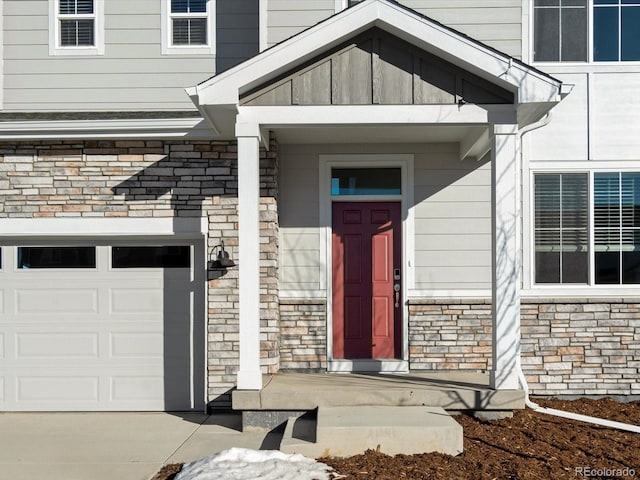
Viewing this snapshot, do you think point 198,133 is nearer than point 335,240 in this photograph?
Yes

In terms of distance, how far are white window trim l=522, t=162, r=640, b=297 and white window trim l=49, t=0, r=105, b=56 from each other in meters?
5.57

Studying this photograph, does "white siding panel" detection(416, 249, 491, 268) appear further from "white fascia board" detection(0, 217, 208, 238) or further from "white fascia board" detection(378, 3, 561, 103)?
"white fascia board" detection(0, 217, 208, 238)

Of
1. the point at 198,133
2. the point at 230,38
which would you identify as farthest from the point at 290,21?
the point at 198,133

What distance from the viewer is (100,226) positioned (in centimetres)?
830

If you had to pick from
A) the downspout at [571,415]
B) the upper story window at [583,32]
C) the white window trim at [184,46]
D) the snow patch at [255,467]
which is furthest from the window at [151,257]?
the upper story window at [583,32]

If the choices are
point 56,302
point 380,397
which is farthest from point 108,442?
point 380,397

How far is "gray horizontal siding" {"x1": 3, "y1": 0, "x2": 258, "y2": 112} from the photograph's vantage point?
8.73m

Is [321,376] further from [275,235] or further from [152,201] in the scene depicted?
[152,201]

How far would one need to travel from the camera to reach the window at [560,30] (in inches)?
342

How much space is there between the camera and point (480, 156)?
8.55 meters

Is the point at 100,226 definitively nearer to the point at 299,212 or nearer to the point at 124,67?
the point at 124,67

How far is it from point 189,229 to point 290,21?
9.08ft

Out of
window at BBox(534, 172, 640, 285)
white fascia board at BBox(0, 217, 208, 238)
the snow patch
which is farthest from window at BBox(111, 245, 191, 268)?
window at BBox(534, 172, 640, 285)

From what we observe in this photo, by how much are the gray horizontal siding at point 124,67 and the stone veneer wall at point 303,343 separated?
2964 mm
